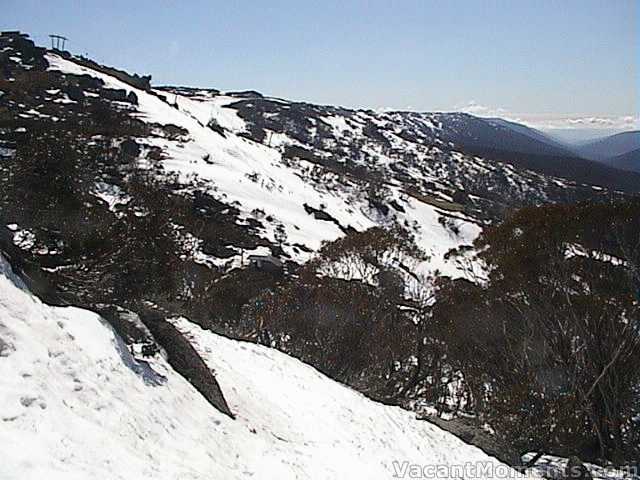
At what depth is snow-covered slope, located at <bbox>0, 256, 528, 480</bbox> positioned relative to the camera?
5598mm

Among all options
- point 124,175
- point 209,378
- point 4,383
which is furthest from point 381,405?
point 124,175

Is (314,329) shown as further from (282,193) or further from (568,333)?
(282,193)

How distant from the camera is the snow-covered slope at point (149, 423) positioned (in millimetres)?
5598

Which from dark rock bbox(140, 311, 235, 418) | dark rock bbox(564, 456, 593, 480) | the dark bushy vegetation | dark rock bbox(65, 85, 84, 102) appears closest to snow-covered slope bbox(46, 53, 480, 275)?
dark rock bbox(65, 85, 84, 102)

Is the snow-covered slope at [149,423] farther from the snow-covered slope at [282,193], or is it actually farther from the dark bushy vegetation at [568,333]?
the snow-covered slope at [282,193]

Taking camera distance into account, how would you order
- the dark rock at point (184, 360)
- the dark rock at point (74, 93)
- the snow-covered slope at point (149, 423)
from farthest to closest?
the dark rock at point (74, 93)
the dark rock at point (184, 360)
the snow-covered slope at point (149, 423)

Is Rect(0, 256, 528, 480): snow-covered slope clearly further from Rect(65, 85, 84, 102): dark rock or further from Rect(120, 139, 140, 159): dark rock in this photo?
Rect(65, 85, 84, 102): dark rock

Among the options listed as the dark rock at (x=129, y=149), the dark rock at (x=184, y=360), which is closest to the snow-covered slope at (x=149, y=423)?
the dark rock at (x=184, y=360)

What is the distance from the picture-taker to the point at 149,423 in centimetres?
726

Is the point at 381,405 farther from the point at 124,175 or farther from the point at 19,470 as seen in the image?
the point at 124,175

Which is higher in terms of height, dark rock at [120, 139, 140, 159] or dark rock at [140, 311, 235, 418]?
dark rock at [120, 139, 140, 159]

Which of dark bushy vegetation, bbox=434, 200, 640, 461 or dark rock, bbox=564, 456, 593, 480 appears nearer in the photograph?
dark rock, bbox=564, 456, 593, 480

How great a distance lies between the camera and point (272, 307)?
74.1 feet

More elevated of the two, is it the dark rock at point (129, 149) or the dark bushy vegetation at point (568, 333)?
the dark rock at point (129, 149)
